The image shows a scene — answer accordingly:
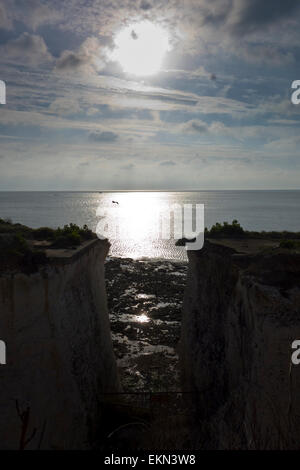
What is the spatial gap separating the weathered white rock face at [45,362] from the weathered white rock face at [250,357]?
5542 millimetres

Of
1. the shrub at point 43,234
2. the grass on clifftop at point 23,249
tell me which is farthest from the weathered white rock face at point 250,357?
the shrub at point 43,234

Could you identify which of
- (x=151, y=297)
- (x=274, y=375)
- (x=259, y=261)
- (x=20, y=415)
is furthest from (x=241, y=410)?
(x=151, y=297)

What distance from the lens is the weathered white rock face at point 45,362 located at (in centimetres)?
1215

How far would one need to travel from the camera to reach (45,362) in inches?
498

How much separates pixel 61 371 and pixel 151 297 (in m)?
28.6

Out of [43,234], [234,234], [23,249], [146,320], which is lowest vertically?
[146,320]

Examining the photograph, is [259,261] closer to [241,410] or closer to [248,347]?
[248,347]

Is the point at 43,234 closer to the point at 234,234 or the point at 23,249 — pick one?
the point at 23,249

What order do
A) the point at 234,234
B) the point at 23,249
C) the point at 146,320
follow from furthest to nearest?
1. the point at 146,320
2. the point at 234,234
3. the point at 23,249

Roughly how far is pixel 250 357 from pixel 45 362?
24.7 ft

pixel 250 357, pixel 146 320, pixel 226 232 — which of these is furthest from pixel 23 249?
pixel 146 320

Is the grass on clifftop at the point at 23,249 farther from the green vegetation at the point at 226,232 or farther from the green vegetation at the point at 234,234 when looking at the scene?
the green vegetation at the point at 234,234

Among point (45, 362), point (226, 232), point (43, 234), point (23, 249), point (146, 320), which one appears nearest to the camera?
point (45, 362)

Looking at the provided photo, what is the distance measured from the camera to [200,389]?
16.8 m
